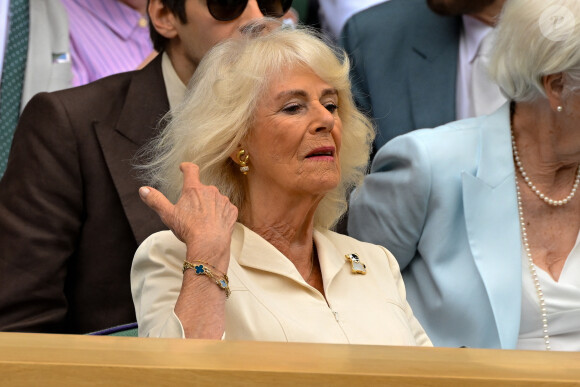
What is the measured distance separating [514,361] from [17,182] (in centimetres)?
185

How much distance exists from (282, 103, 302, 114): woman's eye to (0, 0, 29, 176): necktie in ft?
3.97

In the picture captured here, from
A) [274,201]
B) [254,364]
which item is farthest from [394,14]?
[254,364]

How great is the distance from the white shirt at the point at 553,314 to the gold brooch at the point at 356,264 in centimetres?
59

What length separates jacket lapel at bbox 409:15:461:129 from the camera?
352 centimetres

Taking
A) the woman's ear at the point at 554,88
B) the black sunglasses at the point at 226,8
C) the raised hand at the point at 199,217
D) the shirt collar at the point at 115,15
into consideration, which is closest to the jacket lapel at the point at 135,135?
the black sunglasses at the point at 226,8

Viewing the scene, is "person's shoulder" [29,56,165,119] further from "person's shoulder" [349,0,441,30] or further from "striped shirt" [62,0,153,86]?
→ "person's shoulder" [349,0,441,30]

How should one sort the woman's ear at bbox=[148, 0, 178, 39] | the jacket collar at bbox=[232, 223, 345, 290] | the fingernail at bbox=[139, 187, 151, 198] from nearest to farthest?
the fingernail at bbox=[139, 187, 151, 198] < the jacket collar at bbox=[232, 223, 345, 290] < the woman's ear at bbox=[148, 0, 178, 39]

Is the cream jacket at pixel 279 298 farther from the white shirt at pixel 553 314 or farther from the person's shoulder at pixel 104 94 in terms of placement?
the person's shoulder at pixel 104 94

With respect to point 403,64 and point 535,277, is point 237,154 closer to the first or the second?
point 535,277

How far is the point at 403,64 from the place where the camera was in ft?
11.9

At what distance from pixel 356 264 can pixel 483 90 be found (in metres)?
1.38

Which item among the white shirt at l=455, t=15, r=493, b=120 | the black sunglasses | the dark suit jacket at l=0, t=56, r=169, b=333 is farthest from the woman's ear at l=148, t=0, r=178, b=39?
the white shirt at l=455, t=15, r=493, b=120

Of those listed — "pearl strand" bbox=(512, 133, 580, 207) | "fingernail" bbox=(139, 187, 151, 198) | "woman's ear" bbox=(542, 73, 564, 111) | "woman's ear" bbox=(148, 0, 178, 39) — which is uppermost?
"fingernail" bbox=(139, 187, 151, 198)

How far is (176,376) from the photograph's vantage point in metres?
1.17
